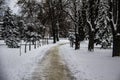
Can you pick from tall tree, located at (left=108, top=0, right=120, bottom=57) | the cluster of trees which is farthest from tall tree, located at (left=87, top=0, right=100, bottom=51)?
tall tree, located at (left=108, top=0, right=120, bottom=57)

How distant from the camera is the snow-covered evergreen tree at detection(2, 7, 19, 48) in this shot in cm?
4166

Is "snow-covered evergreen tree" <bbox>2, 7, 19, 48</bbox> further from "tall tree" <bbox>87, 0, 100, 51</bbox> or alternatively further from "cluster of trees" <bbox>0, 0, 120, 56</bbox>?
"tall tree" <bbox>87, 0, 100, 51</bbox>

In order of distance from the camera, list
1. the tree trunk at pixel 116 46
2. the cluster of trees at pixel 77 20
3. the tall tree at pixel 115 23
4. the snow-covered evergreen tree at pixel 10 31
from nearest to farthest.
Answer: the tall tree at pixel 115 23, the tree trunk at pixel 116 46, the cluster of trees at pixel 77 20, the snow-covered evergreen tree at pixel 10 31

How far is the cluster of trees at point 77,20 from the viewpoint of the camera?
2405 centimetres

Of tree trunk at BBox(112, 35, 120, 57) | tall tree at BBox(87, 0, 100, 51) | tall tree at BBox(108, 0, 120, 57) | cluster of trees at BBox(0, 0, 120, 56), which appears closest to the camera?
tall tree at BBox(108, 0, 120, 57)

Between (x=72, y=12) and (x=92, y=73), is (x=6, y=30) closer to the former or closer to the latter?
(x=72, y=12)

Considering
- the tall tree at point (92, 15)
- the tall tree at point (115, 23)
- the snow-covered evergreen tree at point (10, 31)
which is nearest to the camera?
the tall tree at point (115, 23)

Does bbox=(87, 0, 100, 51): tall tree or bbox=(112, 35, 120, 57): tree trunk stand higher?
bbox=(87, 0, 100, 51): tall tree

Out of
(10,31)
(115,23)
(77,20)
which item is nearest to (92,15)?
(77,20)

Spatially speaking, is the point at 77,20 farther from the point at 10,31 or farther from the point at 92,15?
the point at 10,31

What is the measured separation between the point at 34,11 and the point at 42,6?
270cm

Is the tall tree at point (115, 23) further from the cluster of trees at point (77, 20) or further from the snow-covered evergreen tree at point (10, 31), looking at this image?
the snow-covered evergreen tree at point (10, 31)

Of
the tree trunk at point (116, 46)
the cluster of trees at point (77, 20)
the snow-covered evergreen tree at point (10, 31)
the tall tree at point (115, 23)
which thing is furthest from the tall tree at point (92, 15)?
the snow-covered evergreen tree at point (10, 31)

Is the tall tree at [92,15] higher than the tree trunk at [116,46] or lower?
higher
